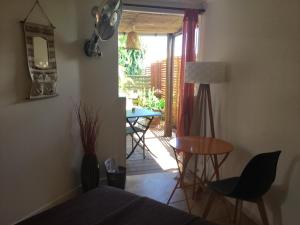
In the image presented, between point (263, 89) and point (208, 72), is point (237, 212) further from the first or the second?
point (208, 72)

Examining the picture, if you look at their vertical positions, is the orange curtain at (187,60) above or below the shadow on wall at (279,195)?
above

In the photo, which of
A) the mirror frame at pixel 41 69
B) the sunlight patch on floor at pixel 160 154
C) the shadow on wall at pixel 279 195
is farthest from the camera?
the sunlight patch on floor at pixel 160 154

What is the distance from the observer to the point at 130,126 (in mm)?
3783

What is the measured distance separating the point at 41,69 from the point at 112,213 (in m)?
1.38

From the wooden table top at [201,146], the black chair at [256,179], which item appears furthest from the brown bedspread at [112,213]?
the wooden table top at [201,146]

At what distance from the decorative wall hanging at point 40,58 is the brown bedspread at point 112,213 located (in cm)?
108

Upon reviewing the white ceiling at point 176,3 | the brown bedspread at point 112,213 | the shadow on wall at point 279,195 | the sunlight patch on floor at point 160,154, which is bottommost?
the sunlight patch on floor at point 160,154

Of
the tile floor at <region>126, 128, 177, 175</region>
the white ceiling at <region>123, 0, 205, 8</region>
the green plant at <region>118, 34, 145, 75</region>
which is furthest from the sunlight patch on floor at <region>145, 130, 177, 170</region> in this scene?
the white ceiling at <region>123, 0, 205, 8</region>

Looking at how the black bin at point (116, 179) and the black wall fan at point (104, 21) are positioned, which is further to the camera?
the black bin at point (116, 179)

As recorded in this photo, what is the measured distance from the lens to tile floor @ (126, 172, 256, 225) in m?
2.30

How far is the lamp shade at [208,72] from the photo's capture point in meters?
2.30

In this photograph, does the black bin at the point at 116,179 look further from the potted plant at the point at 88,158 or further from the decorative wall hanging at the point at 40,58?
the decorative wall hanging at the point at 40,58

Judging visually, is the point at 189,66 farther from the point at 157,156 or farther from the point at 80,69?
the point at 157,156

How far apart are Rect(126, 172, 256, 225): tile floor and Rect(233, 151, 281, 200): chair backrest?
1.93 ft
